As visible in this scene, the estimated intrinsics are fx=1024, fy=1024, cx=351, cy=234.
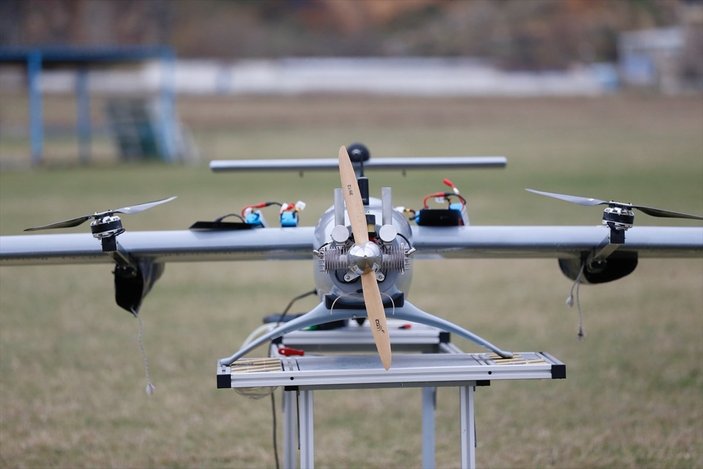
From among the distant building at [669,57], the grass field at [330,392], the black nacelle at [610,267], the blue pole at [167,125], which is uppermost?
the distant building at [669,57]

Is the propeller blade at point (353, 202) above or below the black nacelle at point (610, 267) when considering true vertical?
above

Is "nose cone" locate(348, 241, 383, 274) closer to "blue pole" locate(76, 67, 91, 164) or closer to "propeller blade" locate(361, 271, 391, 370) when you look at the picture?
"propeller blade" locate(361, 271, 391, 370)

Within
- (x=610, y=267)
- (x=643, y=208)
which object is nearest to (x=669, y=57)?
(x=610, y=267)

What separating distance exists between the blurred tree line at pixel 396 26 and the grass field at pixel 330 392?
46942 millimetres

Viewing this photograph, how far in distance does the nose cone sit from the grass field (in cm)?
262

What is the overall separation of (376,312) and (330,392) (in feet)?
14.0

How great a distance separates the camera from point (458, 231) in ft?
18.5

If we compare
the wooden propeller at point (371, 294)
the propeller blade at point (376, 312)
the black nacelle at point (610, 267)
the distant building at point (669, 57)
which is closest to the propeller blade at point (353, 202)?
the wooden propeller at point (371, 294)

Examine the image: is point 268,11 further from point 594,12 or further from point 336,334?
point 336,334

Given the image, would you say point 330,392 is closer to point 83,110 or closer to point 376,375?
point 376,375

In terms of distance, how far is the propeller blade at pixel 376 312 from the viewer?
446 cm

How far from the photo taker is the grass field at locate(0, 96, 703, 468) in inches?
276

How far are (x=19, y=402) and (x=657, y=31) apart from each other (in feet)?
258

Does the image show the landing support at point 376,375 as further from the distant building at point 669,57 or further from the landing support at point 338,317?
the distant building at point 669,57
